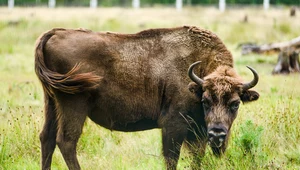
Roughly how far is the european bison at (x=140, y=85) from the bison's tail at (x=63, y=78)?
0.04 feet

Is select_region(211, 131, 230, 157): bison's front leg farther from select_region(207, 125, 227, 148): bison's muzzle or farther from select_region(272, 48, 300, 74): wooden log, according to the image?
select_region(272, 48, 300, 74): wooden log

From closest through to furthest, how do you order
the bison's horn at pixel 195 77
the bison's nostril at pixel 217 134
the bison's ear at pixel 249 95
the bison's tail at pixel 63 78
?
the bison's nostril at pixel 217 134 → the bison's tail at pixel 63 78 → the bison's horn at pixel 195 77 → the bison's ear at pixel 249 95

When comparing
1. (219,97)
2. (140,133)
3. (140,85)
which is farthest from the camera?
(140,133)

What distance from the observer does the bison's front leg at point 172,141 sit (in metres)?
7.46

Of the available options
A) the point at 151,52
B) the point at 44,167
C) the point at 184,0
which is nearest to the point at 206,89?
the point at 151,52

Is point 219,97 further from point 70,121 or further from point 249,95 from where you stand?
point 70,121

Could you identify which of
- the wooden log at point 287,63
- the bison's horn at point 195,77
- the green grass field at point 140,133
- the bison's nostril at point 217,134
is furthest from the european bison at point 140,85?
the wooden log at point 287,63

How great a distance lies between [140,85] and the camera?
24.8 feet

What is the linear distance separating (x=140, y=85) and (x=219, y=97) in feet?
3.45

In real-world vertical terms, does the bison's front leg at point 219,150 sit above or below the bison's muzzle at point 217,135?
below

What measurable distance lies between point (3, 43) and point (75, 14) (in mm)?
7143

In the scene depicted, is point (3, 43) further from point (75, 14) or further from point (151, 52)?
point (151, 52)

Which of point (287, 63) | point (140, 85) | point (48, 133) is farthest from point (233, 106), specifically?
point (287, 63)

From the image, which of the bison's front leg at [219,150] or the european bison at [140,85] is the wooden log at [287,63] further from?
the bison's front leg at [219,150]
